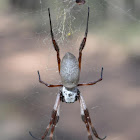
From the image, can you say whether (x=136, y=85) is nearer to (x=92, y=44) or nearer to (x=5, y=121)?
(x=92, y=44)

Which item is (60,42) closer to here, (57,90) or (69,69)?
(57,90)

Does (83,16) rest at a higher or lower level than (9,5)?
higher

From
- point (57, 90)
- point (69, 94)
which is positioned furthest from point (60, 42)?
point (69, 94)

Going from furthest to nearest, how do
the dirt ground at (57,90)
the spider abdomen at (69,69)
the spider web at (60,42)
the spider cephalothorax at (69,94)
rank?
the dirt ground at (57,90), the spider web at (60,42), the spider cephalothorax at (69,94), the spider abdomen at (69,69)

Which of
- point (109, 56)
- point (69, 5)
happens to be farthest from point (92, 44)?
point (69, 5)

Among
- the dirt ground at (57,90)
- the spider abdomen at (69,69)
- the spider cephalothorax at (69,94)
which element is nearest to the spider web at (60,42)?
the dirt ground at (57,90)

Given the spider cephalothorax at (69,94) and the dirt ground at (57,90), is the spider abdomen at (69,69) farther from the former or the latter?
the dirt ground at (57,90)
